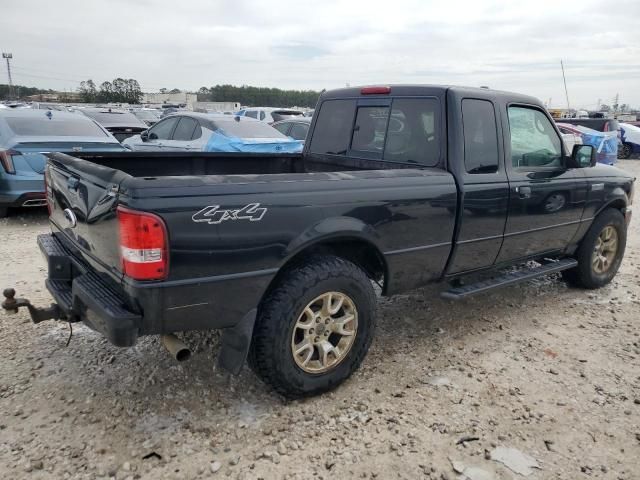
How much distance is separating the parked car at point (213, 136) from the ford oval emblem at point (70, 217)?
5.64 meters

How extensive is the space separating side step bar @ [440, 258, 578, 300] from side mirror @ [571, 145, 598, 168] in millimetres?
Answer: 915

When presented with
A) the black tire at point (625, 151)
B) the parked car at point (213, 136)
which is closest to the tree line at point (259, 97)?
the black tire at point (625, 151)

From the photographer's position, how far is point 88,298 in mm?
2703

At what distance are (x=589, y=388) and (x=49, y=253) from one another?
3637mm

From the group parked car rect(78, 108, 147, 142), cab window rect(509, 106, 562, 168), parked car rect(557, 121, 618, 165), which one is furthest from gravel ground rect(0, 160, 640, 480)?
parked car rect(557, 121, 618, 165)

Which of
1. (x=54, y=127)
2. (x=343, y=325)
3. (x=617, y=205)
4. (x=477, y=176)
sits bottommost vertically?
(x=343, y=325)

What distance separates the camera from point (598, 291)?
5301 millimetres

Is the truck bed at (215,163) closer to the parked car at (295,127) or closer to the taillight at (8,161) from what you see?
the taillight at (8,161)

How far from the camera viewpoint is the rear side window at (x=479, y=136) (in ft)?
12.3

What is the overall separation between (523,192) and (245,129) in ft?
21.0

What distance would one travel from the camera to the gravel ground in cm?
265

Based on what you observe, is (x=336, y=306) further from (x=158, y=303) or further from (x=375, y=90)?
(x=375, y=90)

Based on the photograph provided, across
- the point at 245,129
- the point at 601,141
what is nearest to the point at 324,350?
the point at 245,129

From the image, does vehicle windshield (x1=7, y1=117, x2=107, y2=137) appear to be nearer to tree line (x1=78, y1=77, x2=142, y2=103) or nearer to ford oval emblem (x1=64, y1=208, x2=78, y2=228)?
ford oval emblem (x1=64, y1=208, x2=78, y2=228)
